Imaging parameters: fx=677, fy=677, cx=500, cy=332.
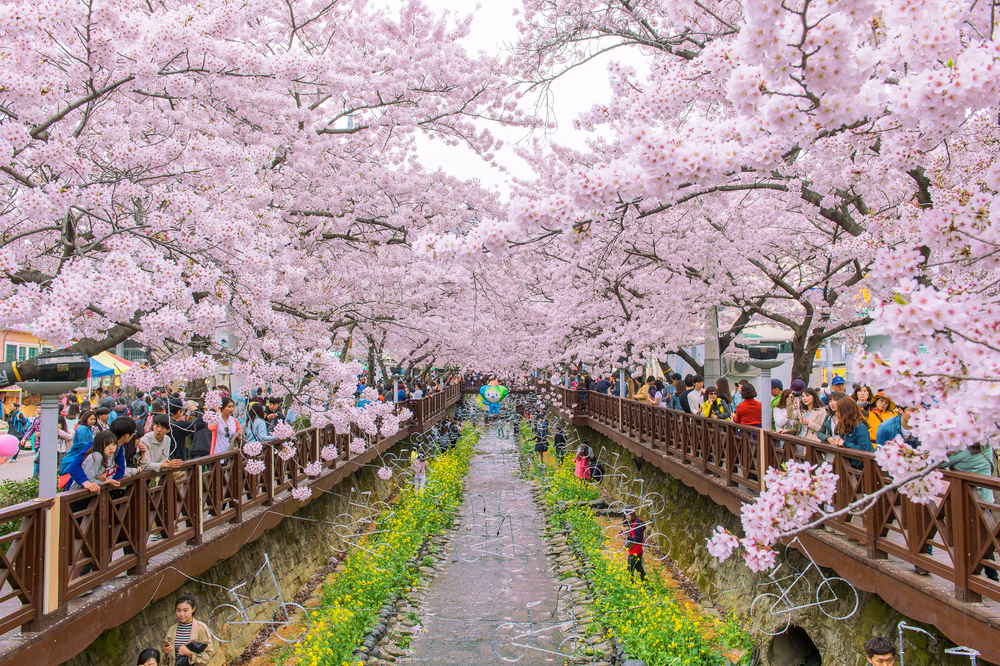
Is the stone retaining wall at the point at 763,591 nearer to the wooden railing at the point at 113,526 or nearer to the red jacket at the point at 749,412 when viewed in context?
the red jacket at the point at 749,412

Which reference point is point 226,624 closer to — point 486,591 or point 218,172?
point 486,591

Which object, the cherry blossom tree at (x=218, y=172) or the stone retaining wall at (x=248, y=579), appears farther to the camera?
the stone retaining wall at (x=248, y=579)

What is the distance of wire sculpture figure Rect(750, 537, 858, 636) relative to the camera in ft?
22.8

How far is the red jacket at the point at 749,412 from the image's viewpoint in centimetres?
974

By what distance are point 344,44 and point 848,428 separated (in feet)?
29.5

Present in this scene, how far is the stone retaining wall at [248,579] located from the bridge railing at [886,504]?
6.43 meters

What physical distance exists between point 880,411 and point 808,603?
8.21 ft

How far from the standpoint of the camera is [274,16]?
10.0m

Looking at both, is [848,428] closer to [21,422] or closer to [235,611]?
[235,611]

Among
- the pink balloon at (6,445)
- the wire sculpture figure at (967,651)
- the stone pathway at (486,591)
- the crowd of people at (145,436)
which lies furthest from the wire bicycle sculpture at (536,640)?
the pink balloon at (6,445)

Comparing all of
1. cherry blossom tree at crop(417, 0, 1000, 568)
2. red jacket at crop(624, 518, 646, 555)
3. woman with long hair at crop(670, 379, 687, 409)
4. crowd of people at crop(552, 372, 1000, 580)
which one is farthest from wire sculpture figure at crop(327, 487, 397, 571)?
cherry blossom tree at crop(417, 0, 1000, 568)

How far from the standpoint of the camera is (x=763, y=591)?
8820 millimetres

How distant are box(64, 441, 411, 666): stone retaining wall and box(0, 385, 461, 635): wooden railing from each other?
0.64 m

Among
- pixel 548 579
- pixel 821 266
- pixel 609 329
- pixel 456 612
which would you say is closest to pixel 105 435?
pixel 456 612
